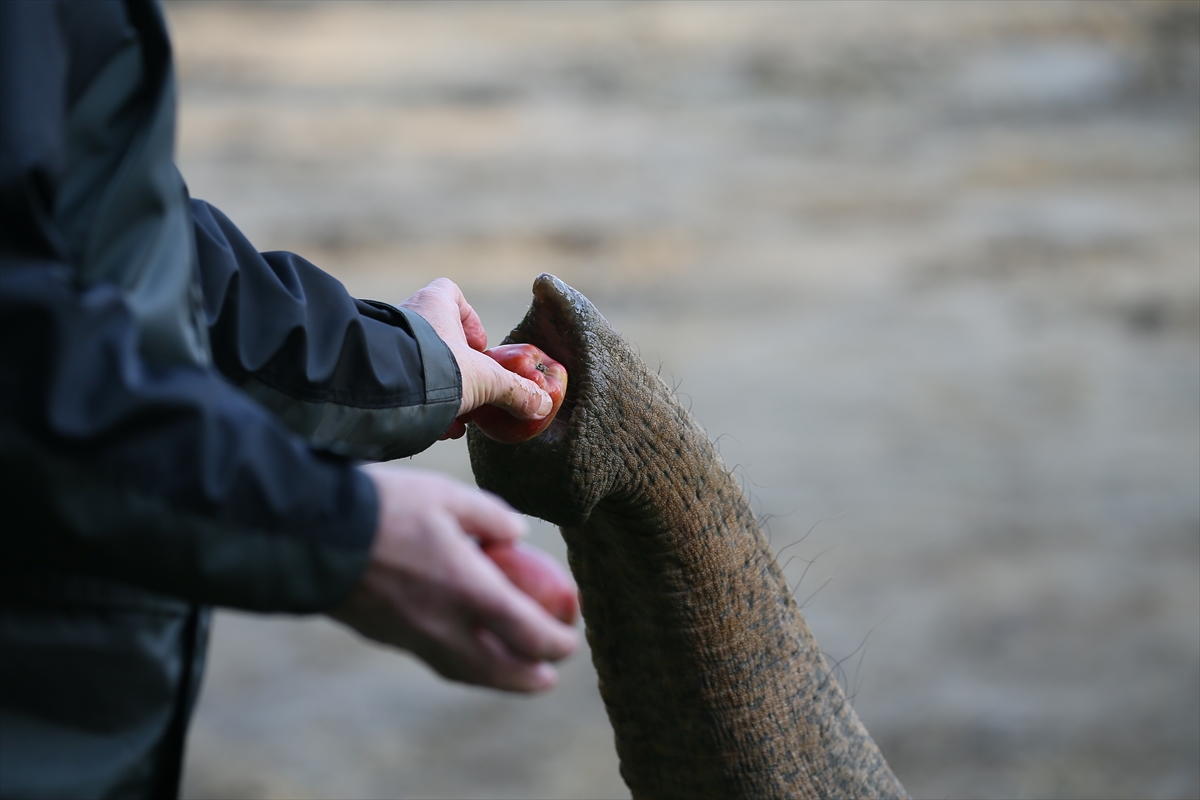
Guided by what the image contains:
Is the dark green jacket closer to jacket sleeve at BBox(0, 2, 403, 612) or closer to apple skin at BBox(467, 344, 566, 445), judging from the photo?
jacket sleeve at BBox(0, 2, 403, 612)

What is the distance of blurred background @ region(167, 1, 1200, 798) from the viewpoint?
3.76 metres

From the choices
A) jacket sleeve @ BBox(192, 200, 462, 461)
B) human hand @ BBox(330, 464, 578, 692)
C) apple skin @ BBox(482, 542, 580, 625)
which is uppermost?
jacket sleeve @ BBox(192, 200, 462, 461)

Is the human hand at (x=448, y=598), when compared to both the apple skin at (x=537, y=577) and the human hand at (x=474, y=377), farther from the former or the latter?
the human hand at (x=474, y=377)

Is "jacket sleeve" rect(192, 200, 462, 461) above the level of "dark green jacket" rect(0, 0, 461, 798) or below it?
above

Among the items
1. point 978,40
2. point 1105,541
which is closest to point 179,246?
point 1105,541

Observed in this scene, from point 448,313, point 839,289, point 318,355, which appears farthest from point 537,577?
point 839,289

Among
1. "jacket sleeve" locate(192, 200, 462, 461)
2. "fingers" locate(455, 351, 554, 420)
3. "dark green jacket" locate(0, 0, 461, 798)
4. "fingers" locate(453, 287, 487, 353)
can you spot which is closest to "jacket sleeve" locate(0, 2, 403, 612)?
"dark green jacket" locate(0, 0, 461, 798)

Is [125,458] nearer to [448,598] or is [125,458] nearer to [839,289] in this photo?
[448,598]

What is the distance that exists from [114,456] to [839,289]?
20.7 ft

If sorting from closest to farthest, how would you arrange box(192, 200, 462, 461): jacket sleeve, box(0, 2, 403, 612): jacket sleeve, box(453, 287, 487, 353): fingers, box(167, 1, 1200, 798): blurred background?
box(0, 2, 403, 612): jacket sleeve
box(192, 200, 462, 461): jacket sleeve
box(453, 287, 487, 353): fingers
box(167, 1, 1200, 798): blurred background

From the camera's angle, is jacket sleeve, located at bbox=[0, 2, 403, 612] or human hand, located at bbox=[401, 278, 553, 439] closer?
jacket sleeve, located at bbox=[0, 2, 403, 612]

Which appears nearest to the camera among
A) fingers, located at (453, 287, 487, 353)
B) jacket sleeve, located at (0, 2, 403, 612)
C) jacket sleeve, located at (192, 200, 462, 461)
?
jacket sleeve, located at (0, 2, 403, 612)

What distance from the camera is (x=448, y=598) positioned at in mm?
700

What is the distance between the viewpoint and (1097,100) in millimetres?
9219
